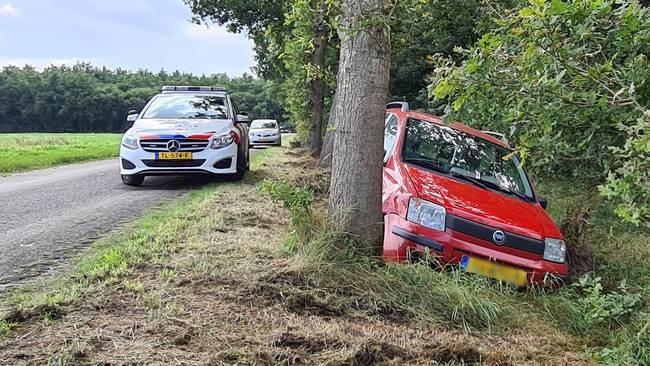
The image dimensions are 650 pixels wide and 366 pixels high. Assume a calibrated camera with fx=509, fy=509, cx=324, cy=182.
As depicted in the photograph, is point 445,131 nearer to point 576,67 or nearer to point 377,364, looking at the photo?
point 576,67

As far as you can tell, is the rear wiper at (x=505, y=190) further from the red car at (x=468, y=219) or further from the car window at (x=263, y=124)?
the car window at (x=263, y=124)

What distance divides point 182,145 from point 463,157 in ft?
15.1

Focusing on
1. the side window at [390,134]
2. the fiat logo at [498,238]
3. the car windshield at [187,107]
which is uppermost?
the car windshield at [187,107]

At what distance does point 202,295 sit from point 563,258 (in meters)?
3.17

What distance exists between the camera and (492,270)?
422 centimetres

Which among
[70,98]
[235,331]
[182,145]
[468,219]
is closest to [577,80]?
[468,219]

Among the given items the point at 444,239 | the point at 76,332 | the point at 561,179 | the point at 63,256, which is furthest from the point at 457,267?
the point at 561,179

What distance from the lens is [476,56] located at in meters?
3.58

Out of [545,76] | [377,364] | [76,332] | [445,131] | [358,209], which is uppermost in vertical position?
[545,76]

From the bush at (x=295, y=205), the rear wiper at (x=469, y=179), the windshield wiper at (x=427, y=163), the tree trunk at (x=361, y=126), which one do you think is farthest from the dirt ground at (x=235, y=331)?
the windshield wiper at (x=427, y=163)

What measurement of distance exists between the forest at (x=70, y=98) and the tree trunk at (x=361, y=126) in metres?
67.0

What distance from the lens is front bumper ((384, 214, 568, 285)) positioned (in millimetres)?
4195

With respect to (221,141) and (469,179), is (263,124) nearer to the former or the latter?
(221,141)

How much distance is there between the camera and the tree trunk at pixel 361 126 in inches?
162
